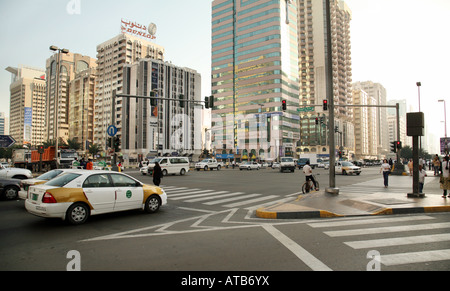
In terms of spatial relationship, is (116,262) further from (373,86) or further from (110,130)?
(373,86)

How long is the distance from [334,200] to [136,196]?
719 cm

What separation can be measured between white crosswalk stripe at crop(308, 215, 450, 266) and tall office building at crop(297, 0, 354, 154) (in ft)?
375

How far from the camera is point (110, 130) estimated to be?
16828 mm

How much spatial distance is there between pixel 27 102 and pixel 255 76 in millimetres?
Answer: 129069

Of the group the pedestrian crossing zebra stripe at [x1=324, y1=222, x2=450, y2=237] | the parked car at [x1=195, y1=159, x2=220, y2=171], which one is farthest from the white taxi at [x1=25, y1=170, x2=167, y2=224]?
the parked car at [x1=195, y1=159, x2=220, y2=171]

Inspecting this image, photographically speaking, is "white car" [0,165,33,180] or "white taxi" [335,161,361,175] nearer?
"white car" [0,165,33,180]

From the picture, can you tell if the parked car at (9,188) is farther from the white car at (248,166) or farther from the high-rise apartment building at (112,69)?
the high-rise apartment building at (112,69)

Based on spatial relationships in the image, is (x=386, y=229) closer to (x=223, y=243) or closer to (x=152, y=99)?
(x=223, y=243)

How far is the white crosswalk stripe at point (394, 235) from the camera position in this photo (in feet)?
14.6

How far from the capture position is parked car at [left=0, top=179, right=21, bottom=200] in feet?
37.3

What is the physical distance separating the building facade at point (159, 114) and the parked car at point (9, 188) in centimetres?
7638

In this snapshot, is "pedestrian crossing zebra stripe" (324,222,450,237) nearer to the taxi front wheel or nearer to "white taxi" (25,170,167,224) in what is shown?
the taxi front wheel

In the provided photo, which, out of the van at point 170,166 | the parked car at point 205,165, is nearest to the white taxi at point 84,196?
the van at point 170,166

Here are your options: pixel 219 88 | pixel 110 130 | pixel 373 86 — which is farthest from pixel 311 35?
pixel 110 130
